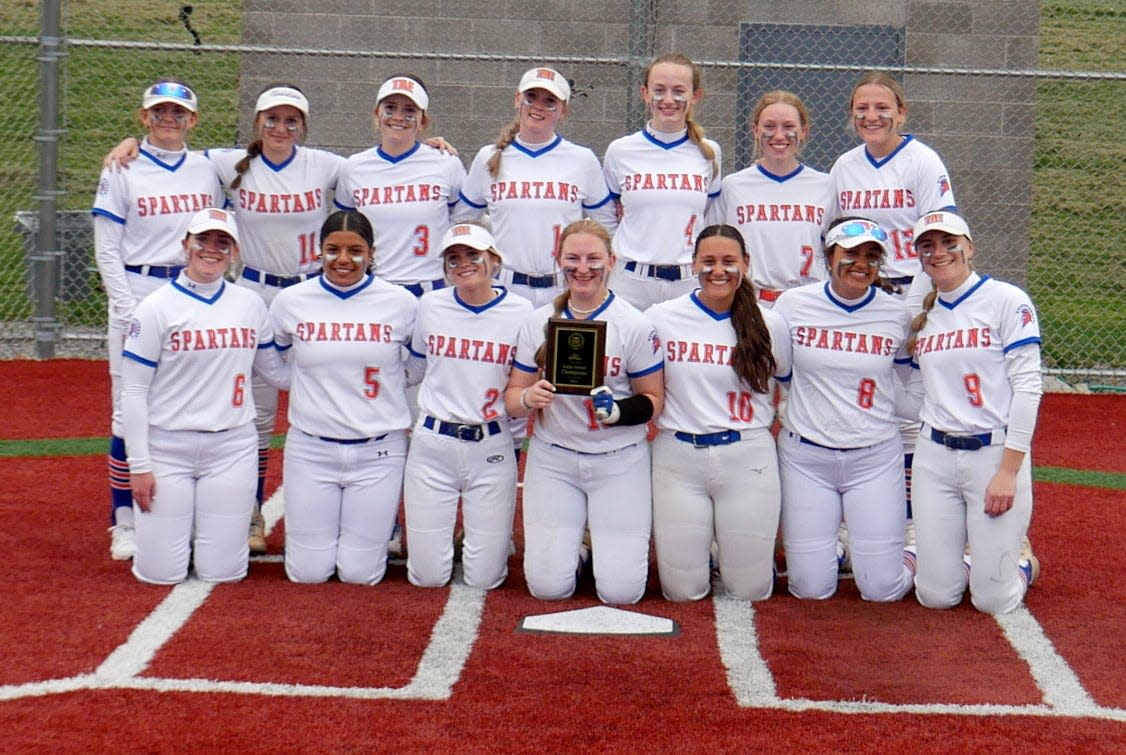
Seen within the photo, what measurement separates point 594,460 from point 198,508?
1.54 metres

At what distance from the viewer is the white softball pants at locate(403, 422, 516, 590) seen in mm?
5688

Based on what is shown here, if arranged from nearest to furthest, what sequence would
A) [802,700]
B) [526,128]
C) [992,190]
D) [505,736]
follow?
[505,736] < [802,700] < [526,128] < [992,190]

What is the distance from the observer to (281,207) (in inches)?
249

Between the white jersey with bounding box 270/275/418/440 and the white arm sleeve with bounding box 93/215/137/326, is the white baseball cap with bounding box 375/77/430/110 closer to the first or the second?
the white jersey with bounding box 270/275/418/440

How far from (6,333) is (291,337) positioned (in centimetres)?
595

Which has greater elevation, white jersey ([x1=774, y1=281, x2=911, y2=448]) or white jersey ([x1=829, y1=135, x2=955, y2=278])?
white jersey ([x1=829, y1=135, x2=955, y2=278])

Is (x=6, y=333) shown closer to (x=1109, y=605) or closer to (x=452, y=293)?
(x=452, y=293)

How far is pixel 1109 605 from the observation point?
561cm

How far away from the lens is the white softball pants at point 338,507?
5738 mm

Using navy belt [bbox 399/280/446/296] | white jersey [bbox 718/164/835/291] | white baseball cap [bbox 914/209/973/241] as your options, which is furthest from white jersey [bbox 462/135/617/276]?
white baseball cap [bbox 914/209/973/241]

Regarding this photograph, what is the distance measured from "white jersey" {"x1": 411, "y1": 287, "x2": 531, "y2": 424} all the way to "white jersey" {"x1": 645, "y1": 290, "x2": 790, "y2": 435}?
1.94 ft

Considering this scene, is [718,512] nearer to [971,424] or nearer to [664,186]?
[971,424]

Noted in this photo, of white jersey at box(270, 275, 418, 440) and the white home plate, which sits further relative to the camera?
white jersey at box(270, 275, 418, 440)

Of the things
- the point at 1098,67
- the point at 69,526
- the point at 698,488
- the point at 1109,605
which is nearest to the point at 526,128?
the point at 698,488
